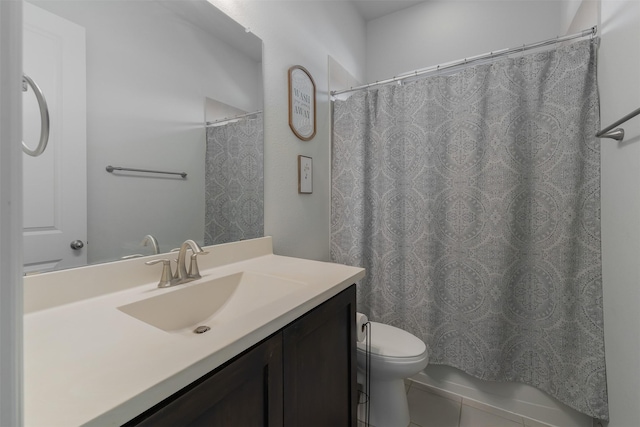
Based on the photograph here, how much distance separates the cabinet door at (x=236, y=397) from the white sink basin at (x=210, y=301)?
22 cm

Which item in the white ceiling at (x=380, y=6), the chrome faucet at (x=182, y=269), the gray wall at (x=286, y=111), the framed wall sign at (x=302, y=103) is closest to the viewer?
the chrome faucet at (x=182, y=269)

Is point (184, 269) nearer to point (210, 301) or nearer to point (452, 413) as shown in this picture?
point (210, 301)

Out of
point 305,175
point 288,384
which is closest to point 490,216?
point 305,175

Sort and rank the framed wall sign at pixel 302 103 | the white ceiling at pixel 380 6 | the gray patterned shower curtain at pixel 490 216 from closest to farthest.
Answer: the gray patterned shower curtain at pixel 490 216 → the framed wall sign at pixel 302 103 → the white ceiling at pixel 380 6

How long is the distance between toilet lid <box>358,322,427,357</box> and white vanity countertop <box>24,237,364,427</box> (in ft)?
2.05

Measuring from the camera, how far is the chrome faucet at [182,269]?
86 centimetres

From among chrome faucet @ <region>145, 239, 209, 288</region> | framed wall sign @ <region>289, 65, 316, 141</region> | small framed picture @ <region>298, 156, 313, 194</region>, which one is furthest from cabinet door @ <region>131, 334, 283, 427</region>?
framed wall sign @ <region>289, 65, 316, 141</region>

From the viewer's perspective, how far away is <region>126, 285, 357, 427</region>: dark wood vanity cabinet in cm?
47

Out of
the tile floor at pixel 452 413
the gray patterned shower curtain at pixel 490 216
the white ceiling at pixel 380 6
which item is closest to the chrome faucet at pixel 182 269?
the gray patterned shower curtain at pixel 490 216

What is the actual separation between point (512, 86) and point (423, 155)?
527 mm

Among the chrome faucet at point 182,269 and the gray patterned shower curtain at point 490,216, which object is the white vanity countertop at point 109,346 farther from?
the gray patterned shower curtain at point 490,216

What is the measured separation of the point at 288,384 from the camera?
0.67 m

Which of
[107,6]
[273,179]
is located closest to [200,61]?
[107,6]

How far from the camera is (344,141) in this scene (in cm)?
184
